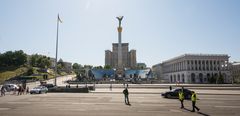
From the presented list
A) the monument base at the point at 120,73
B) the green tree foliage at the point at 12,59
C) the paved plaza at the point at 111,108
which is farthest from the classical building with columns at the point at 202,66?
the paved plaza at the point at 111,108

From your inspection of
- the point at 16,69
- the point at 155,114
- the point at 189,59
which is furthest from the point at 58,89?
the point at 16,69

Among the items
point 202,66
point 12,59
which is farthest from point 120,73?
point 12,59

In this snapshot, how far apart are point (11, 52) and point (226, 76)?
14483cm

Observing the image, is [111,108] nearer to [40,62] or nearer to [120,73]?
[120,73]

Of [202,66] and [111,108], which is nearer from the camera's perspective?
[111,108]

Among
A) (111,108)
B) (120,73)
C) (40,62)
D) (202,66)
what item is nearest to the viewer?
(111,108)

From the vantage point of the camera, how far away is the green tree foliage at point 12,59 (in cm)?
17038

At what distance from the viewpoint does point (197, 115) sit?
16516mm

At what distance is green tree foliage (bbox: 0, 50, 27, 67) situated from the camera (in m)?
170

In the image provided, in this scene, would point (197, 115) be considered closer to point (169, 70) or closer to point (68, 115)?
point (68, 115)

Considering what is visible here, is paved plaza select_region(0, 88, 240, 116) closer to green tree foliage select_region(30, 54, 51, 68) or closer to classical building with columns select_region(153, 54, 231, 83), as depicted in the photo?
classical building with columns select_region(153, 54, 231, 83)

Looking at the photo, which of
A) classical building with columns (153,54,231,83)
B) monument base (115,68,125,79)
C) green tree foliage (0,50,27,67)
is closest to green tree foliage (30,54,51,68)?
green tree foliage (0,50,27,67)

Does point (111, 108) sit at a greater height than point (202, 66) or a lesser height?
lesser

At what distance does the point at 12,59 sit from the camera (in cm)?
16988
